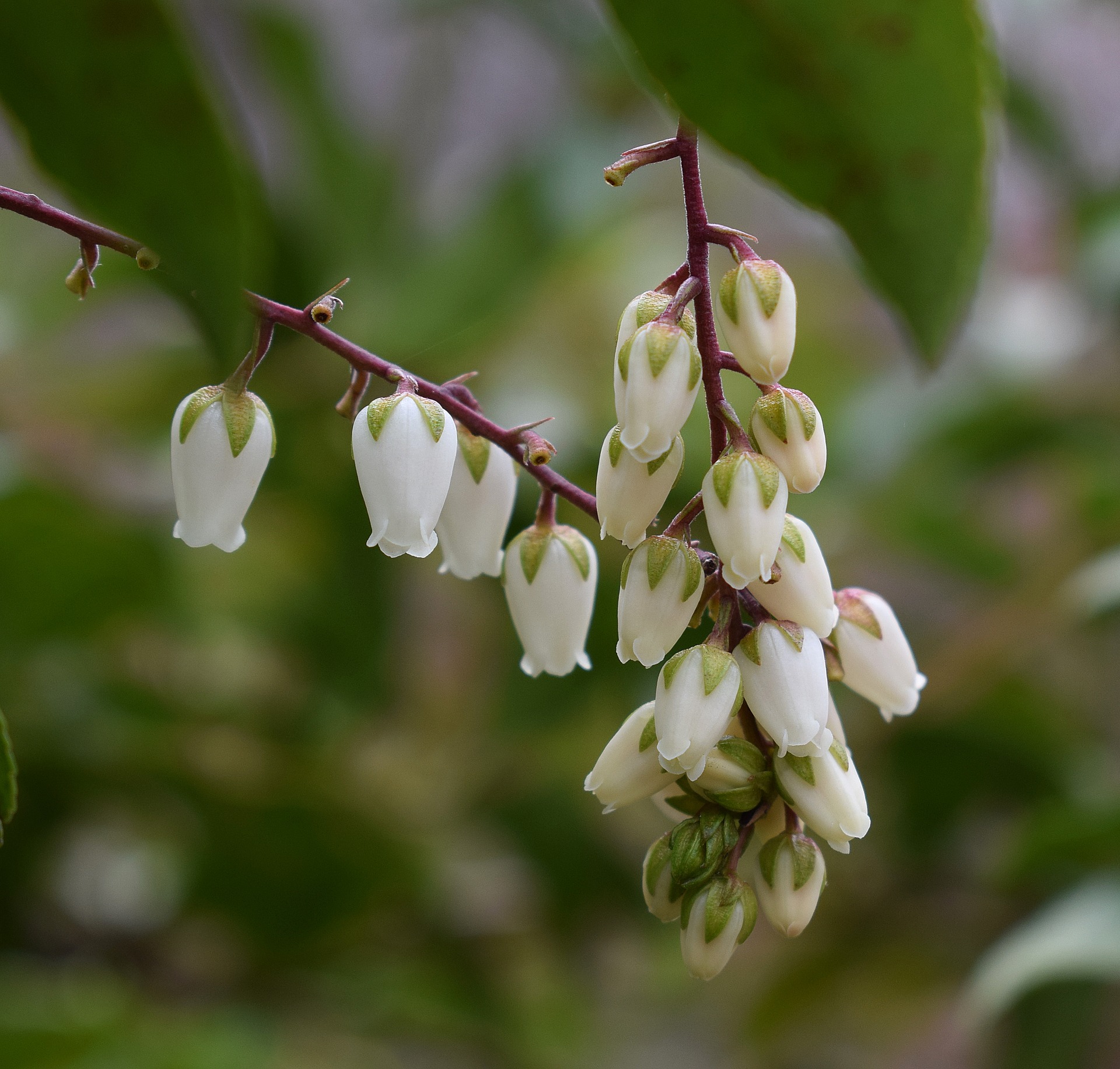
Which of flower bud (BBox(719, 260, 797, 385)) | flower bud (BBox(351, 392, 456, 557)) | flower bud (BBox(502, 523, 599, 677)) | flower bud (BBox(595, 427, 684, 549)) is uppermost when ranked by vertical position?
flower bud (BBox(719, 260, 797, 385))

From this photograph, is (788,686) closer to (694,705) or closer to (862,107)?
(694,705)

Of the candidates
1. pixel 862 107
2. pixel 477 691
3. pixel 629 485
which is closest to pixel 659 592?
pixel 629 485

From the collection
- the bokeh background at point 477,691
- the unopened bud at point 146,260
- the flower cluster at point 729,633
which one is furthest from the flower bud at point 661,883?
the bokeh background at point 477,691

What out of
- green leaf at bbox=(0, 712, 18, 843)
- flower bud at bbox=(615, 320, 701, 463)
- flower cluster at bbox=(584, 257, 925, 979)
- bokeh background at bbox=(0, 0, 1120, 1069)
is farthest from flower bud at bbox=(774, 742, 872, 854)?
bokeh background at bbox=(0, 0, 1120, 1069)

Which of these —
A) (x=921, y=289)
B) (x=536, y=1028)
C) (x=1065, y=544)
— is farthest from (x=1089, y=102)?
(x=921, y=289)

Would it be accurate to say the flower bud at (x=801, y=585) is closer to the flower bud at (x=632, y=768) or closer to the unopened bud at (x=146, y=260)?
the flower bud at (x=632, y=768)

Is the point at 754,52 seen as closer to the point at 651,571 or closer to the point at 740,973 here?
the point at 651,571

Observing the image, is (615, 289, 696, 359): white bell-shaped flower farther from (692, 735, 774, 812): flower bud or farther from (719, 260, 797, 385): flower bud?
(692, 735, 774, 812): flower bud
